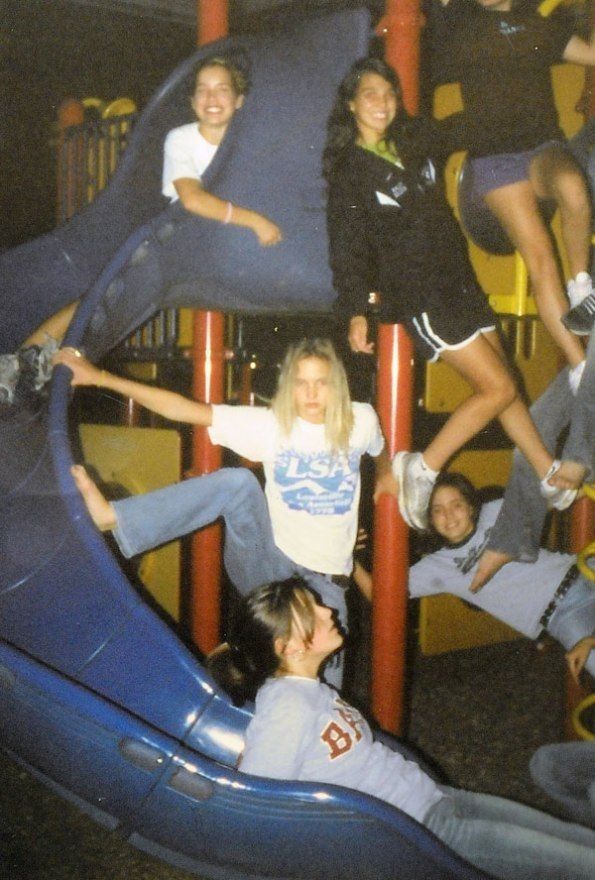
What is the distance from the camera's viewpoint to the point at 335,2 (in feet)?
8.29

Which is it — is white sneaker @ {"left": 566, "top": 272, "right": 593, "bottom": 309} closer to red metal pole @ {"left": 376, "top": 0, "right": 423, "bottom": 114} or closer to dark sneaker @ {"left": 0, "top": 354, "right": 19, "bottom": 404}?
red metal pole @ {"left": 376, "top": 0, "right": 423, "bottom": 114}

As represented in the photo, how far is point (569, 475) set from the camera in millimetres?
1739

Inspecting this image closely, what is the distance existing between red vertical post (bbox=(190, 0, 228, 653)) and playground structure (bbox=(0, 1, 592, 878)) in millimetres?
317

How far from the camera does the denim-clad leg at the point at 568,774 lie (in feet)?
5.81

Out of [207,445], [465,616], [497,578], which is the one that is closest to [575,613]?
[497,578]

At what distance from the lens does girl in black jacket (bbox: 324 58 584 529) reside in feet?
5.51

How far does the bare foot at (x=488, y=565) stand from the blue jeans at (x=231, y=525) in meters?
0.41

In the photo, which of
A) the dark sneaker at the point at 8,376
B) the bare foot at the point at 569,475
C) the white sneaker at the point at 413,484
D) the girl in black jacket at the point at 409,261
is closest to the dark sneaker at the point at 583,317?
the girl in black jacket at the point at 409,261

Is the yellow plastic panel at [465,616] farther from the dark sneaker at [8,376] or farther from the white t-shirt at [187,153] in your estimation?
the dark sneaker at [8,376]

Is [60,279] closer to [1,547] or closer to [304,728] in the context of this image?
[1,547]

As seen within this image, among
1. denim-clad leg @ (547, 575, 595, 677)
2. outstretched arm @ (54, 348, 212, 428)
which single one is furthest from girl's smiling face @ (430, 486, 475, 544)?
outstretched arm @ (54, 348, 212, 428)

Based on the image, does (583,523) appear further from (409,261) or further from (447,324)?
(409,261)

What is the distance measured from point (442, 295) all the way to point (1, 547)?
3.62ft

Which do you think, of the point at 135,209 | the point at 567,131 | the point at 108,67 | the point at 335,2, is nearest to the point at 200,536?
the point at 135,209
